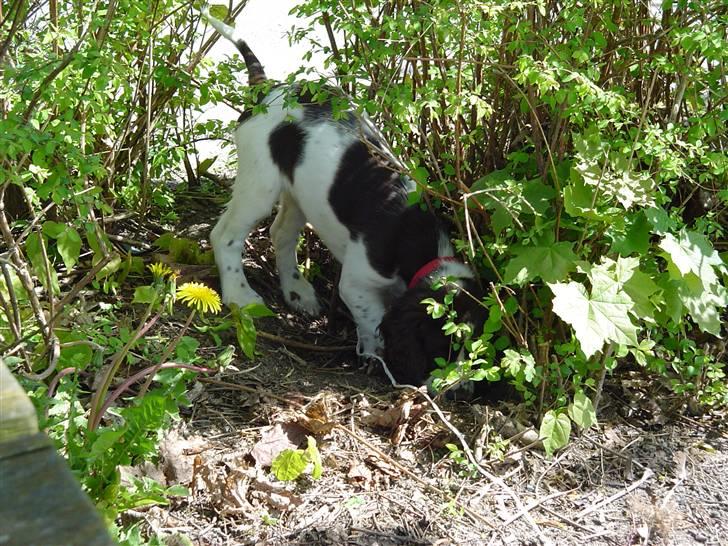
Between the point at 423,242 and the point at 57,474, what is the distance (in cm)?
316

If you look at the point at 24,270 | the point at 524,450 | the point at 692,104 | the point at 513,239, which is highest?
the point at 24,270

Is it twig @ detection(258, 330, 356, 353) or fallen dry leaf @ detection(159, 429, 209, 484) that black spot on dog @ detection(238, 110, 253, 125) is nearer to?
twig @ detection(258, 330, 356, 353)

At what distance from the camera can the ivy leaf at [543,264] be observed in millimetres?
3086

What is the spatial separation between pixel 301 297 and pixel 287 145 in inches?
30.9

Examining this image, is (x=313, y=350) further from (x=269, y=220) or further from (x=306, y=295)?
(x=269, y=220)

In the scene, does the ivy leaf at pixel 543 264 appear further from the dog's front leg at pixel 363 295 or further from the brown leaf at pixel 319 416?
the dog's front leg at pixel 363 295

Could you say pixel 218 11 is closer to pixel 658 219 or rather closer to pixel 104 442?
pixel 658 219

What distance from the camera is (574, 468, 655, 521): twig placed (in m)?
3.06

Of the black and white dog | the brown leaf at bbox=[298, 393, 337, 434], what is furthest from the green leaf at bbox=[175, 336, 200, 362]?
the black and white dog

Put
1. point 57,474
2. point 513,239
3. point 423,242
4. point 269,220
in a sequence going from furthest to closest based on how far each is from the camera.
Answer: point 269,220 < point 423,242 < point 513,239 < point 57,474

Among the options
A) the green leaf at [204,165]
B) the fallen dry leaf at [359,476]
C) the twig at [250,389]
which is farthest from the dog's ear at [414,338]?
the green leaf at [204,165]

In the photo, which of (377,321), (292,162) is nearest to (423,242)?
(377,321)

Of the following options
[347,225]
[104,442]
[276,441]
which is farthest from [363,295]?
[104,442]

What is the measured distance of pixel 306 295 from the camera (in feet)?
15.6
